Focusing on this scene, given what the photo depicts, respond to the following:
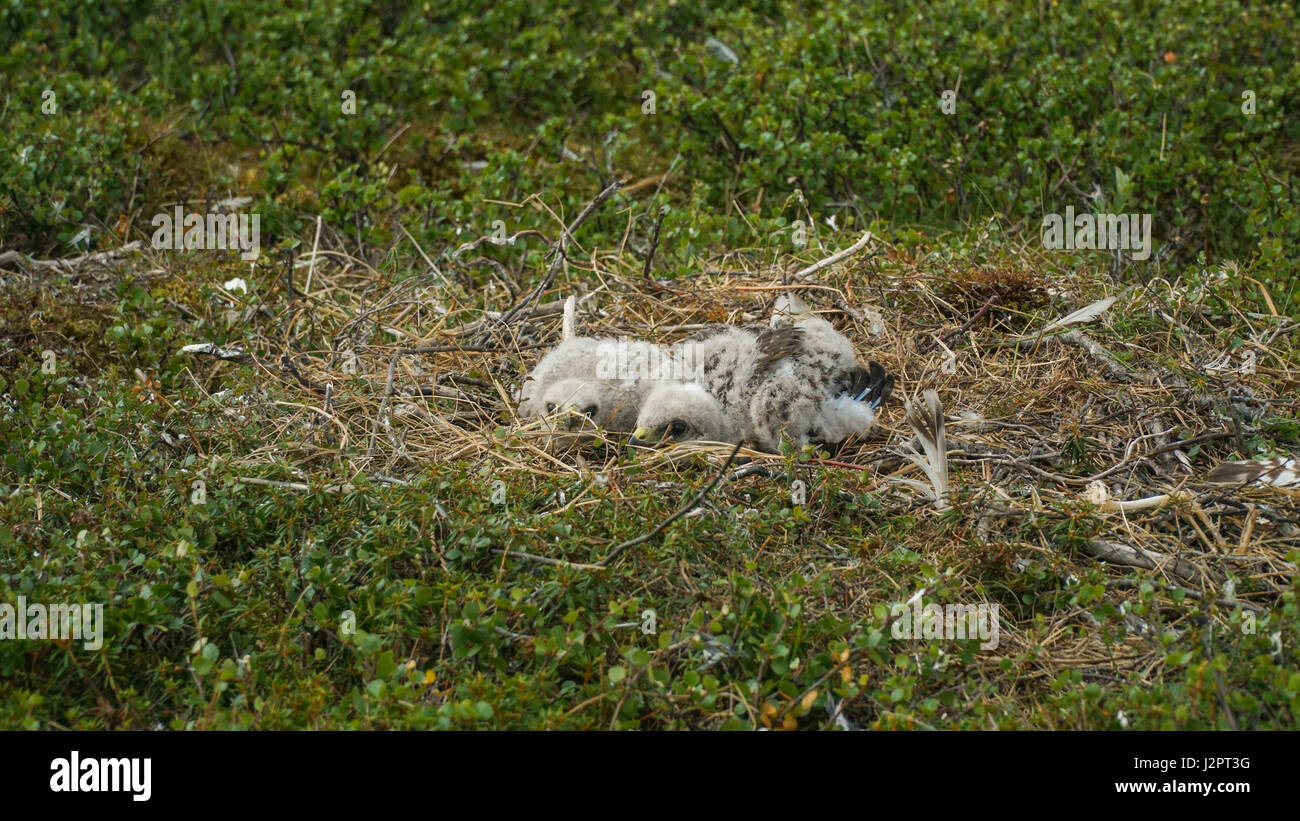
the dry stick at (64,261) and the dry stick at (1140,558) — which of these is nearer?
the dry stick at (1140,558)

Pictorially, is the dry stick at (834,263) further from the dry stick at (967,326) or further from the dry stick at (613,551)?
the dry stick at (613,551)

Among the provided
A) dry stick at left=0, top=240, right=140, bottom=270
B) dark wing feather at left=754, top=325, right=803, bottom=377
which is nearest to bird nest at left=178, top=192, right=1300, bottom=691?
dark wing feather at left=754, top=325, right=803, bottom=377

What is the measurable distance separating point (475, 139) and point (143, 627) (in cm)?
478

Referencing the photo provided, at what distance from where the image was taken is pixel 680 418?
14.9 feet

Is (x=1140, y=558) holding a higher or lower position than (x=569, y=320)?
lower

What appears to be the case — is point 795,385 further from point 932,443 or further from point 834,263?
point 834,263

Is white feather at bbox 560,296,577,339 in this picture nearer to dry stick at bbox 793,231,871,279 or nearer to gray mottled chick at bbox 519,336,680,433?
gray mottled chick at bbox 519,336,680,433

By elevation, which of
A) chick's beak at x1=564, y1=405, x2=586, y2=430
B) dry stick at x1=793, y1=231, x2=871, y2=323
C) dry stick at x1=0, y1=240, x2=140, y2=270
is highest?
dry stick at x1=0, y1=240, x2=140, y2=270

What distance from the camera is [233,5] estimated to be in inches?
324

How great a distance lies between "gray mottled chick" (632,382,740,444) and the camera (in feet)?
14.9

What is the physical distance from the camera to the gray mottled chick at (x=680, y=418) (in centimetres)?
455

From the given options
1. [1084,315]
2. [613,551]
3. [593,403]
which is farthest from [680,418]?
[1084,315]

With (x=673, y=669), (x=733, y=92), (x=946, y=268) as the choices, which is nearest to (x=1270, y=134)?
(x=946, y=268)

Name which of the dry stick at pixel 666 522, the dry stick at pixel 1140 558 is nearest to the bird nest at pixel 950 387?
the dry stick at pixel 1140 558
